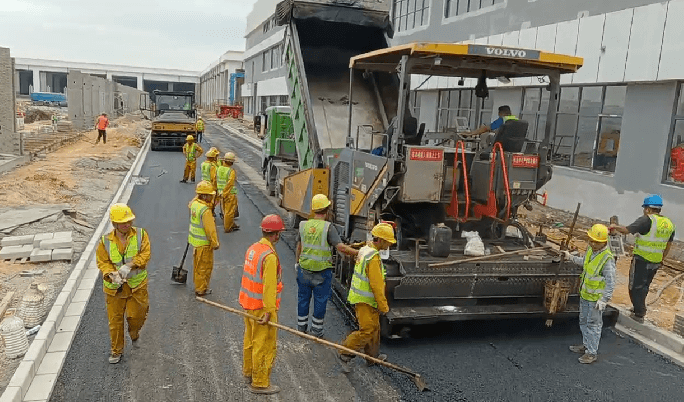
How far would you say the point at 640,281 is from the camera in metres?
→ 7.01

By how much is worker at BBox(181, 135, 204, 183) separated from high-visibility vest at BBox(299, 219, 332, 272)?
986 cm

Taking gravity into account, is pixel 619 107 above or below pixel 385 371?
above

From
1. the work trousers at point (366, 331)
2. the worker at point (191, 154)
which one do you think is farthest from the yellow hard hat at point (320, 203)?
the worker at point (191, 154)

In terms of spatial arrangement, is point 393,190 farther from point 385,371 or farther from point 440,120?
point 440,120

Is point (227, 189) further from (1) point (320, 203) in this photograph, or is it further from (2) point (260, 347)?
(2) point (260, 347)

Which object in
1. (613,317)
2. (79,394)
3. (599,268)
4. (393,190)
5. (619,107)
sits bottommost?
(79,394)

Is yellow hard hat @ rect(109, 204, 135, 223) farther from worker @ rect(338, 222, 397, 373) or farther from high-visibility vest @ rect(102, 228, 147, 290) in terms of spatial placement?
worker @ rect(338, 222, 397, 373)

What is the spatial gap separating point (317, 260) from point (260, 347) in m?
1.33

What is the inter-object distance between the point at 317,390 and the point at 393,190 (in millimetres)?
2484

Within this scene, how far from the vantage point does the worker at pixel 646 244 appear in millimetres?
6832

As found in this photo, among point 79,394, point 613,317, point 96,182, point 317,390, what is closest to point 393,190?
point 317,390

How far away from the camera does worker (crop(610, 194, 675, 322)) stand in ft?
22.4

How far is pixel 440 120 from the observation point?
20.7m

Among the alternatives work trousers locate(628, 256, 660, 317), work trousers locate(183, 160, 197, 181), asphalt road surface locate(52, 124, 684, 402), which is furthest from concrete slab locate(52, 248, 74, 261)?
work trousers locate(183, 160, 197, 181)
